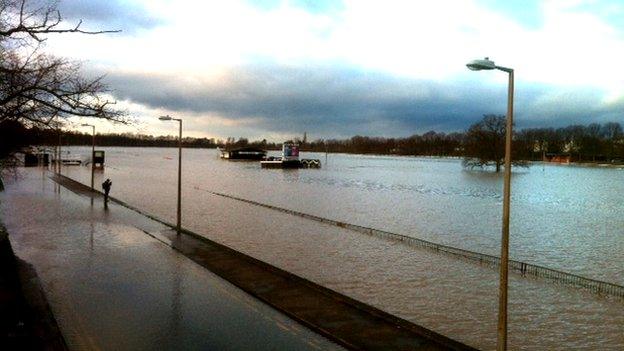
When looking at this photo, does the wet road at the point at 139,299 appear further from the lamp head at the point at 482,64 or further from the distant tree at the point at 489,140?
the distant tree at the point at 489,140

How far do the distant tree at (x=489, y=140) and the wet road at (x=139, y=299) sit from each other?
88897mm

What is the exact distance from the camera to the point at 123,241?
2364cm

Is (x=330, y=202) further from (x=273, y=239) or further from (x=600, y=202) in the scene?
(x=600, y=202)

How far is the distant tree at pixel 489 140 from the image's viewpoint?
10331 centimetres

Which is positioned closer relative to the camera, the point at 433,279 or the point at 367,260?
the point at 433,279

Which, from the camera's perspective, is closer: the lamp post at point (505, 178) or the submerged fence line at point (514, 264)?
the lamp post at point (505, 178)

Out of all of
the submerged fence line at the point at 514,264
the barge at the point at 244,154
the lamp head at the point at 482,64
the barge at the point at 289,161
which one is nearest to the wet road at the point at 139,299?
the lamp head at the point at 482,64

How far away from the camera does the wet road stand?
11555mm

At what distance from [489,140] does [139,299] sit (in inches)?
3866

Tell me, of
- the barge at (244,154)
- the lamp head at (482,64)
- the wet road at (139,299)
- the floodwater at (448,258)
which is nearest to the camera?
the lamp head at (482,64)

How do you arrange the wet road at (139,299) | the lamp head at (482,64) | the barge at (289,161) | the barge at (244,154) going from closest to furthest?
1. the lamp head at (482,64)
2. the wet road at (139,299)
3. the barge at (289,161)
4. the barge at (244,154)

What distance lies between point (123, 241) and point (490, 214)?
87.2 feet

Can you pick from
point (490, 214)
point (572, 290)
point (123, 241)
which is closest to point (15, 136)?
point (123, 241)

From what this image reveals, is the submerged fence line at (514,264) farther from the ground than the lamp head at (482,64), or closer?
closer
